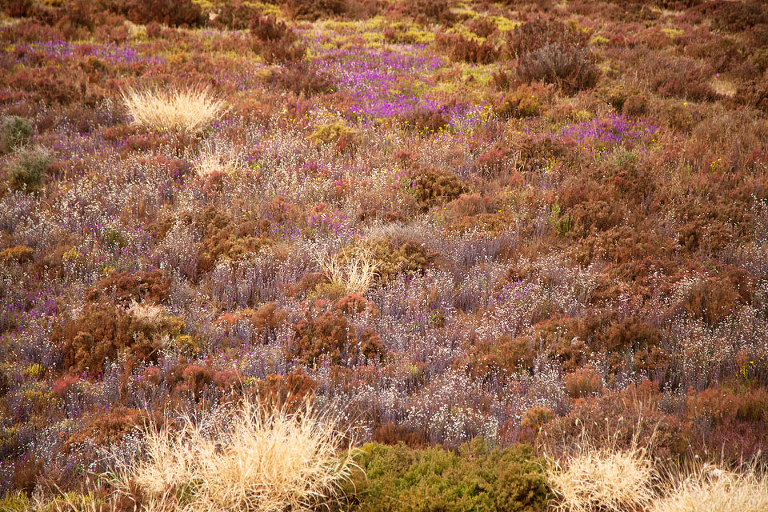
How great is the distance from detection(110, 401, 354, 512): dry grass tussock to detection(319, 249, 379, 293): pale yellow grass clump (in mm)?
2430

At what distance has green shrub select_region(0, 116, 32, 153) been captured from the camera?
847cm

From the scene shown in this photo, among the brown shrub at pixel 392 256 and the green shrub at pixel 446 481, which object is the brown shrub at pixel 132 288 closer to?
the brown shrub at pixel 392 256

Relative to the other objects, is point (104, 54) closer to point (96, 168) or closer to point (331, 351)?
point (96, 168)

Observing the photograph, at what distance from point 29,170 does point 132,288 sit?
3393 millimetres

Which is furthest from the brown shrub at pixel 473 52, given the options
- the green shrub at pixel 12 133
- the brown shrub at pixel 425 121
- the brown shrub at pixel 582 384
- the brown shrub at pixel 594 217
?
the brown shrub at pixel 582 384

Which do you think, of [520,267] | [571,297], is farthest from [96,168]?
[571,297]

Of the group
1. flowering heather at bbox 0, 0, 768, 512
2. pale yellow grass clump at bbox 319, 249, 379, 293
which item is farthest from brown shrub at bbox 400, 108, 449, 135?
pale yellow grass clump at bbox 319, 249, 379, 293

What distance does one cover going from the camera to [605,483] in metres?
3.25

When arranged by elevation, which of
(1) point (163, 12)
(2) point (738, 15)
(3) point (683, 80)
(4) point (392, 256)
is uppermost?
(2) point (738, 15)

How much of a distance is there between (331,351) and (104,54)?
38.4ft

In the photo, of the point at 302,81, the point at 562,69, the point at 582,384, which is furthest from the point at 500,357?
the point at 562,69

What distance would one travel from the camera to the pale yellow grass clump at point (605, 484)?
3227 millimetres

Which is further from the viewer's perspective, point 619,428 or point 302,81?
point 302,81

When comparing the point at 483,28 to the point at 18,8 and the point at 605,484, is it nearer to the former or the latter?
the point at 18,8
